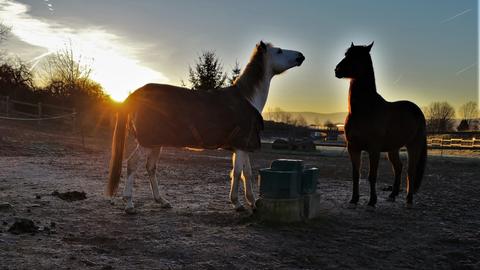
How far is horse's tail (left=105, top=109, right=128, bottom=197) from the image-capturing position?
5863 millimetres

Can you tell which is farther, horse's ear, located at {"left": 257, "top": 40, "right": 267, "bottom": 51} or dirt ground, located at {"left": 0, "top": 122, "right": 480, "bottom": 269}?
horse's ear, located at {"left": 257, "top": 40, "right": 267, "bottom": 51}

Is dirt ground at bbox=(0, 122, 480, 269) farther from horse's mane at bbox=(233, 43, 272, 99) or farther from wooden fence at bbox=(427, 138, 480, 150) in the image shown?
wooden fence at bbox=(427, 138, 480, 150)

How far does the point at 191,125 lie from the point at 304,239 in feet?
7.10

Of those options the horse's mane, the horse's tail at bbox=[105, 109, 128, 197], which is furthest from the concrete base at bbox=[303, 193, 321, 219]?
the horse's tail at bbox=[105, 109, 128, 197]

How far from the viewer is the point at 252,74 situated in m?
6.26

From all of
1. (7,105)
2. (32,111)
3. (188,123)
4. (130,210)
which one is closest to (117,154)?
(130,210)

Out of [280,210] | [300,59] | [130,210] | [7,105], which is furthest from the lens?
[7,105]

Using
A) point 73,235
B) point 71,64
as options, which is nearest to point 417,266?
point 73,235

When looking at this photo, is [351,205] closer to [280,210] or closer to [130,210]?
[280,210]

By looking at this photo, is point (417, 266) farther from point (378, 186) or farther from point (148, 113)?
point (378, 186)

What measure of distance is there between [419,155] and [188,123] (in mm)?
4246

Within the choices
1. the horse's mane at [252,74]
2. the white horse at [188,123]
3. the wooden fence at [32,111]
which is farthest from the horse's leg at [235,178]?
the wooden fence at [32,111]

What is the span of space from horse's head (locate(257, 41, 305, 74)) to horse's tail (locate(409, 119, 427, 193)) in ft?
8.38

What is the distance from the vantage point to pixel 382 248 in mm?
4375
